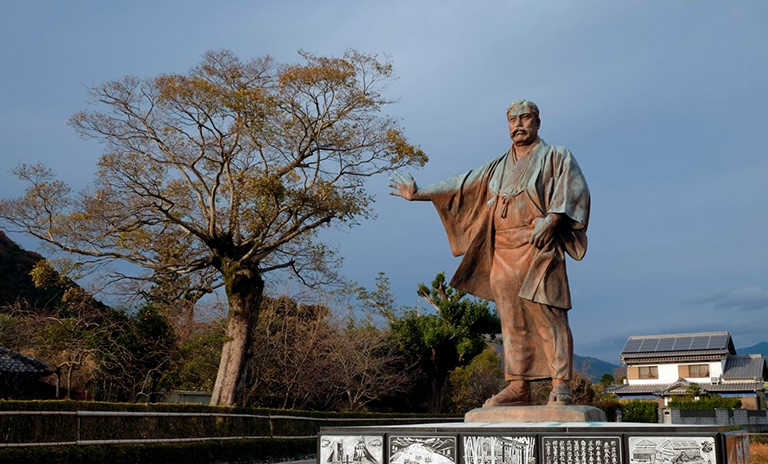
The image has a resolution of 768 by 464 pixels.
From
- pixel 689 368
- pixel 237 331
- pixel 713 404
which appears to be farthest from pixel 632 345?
pixel 237 331

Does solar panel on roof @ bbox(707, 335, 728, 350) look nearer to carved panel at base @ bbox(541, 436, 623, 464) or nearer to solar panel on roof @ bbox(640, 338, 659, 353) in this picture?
solar panel on roof @ bbox(640, 338, 659, 353)

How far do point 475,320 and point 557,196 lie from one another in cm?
1911

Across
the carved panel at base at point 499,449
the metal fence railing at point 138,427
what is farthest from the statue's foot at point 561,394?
the metal fence railing at point 138,427

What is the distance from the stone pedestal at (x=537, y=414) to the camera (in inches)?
196

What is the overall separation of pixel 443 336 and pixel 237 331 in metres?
9.33

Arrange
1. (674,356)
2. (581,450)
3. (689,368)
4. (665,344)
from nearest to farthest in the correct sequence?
(581,450) → (689,368) → (674,356) → (665,344)

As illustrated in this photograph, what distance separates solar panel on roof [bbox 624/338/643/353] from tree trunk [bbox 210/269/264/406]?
28.0 meters

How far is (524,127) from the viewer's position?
19.7 feet

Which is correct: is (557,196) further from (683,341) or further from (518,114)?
(683,341)

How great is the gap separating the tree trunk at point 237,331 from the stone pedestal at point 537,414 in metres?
11.2

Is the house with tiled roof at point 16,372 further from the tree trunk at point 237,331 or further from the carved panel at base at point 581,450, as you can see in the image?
the carved panel at base at point 581,450

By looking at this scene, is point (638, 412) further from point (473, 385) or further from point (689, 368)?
point (689, 368)

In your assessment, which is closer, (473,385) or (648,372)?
(473,385)

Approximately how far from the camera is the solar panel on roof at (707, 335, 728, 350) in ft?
121
